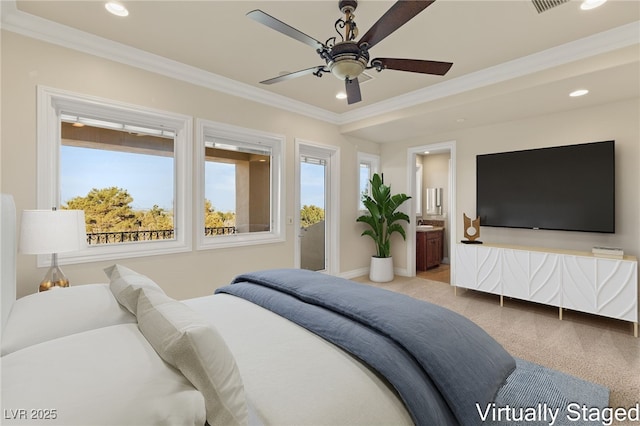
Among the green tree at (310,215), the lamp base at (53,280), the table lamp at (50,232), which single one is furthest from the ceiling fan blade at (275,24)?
the green tree at (310,215)

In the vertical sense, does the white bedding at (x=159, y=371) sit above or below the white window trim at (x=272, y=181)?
below

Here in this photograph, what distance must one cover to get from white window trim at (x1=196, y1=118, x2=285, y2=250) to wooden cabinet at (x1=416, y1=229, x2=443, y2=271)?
2.96 meters

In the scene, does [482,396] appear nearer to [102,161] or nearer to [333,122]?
[102,161]

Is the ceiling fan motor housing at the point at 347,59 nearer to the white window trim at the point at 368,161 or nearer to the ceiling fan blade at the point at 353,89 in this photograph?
the ceiling fan blade at the point at 353,89

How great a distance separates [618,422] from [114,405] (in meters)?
2.61

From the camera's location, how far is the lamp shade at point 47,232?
194 cm

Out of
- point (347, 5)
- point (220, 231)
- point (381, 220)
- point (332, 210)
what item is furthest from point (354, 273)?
point (347, 5)

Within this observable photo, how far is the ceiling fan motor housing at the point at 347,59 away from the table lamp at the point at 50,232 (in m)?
2.11

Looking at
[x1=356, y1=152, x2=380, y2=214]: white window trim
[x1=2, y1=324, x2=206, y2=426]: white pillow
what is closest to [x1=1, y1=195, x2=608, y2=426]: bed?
[x1=2, y1=324, x2=206, y2=426]: white pillow

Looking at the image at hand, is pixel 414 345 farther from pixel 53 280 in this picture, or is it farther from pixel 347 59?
pixel 53 280

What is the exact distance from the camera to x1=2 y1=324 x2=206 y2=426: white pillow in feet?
2.01

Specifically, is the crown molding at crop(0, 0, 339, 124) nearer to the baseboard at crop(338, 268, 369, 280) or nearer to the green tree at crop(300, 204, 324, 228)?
the green tree at crop(300, 204, 324, 228)

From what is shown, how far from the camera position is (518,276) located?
355 centimetres

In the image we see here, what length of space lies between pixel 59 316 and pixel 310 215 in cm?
346
